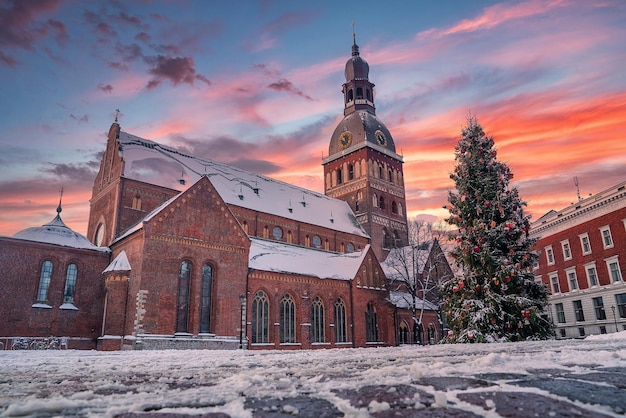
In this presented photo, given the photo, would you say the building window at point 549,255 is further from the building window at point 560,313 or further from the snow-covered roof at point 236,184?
the snow-covered roof at point 236,184

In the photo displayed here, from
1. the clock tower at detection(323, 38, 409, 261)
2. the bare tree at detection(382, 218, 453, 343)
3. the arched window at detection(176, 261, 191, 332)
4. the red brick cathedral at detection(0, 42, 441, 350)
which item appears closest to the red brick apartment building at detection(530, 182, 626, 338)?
the bare tree at detection(382, 218, 453, 343)

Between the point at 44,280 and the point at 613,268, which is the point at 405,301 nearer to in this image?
the point at 613,268

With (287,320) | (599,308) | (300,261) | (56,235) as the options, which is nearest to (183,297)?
(287,320)

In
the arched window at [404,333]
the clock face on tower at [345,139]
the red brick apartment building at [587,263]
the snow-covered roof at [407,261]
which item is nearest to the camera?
the red brick apartment building at [587,263]

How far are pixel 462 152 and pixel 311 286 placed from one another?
15.5 m

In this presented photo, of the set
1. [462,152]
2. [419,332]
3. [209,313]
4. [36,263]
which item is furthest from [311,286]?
[36,263]

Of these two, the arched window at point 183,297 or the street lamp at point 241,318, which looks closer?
the arched window at point 183,297

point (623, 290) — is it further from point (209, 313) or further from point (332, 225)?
point (209, 313)

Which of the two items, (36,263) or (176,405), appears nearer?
(176,405)

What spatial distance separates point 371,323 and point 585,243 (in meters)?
20.2

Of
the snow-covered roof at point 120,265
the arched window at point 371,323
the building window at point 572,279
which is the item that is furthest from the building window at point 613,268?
the snow-covered roof at point 120,265

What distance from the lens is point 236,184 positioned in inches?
1561

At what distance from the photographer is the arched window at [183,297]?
82.5 feet

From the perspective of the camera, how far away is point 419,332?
3859cm
